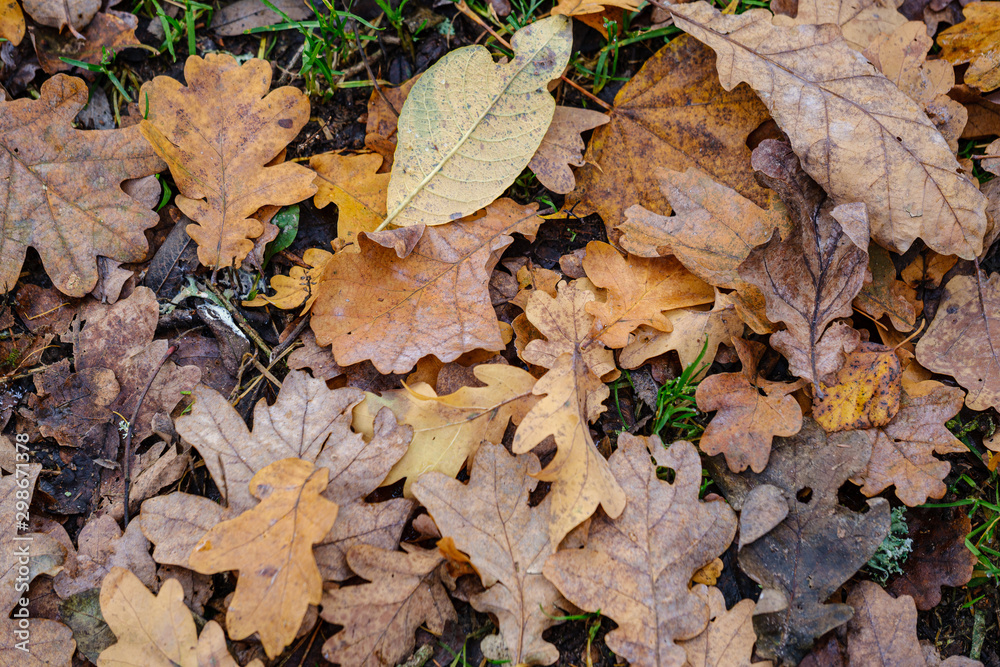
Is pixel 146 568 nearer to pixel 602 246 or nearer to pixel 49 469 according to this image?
pixel 49 469

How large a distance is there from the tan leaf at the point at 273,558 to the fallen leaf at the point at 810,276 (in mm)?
1476

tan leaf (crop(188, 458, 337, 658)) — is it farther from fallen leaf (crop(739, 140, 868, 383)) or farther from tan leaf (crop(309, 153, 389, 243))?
fallen leaf (crop(739, 140, 868, 383))

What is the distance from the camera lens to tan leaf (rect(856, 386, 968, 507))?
1.86 metres

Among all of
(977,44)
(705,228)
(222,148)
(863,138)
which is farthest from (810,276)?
(222,148)

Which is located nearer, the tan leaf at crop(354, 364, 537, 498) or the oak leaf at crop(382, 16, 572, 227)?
the tan leaf at crop(354, 364, 537, 498)

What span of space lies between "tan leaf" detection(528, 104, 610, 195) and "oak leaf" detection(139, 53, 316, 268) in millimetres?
818

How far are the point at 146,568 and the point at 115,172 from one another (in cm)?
135

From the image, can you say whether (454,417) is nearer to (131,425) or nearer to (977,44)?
(131,425)

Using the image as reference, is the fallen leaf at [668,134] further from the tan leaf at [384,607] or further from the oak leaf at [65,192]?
the oak leaf at [65,192]

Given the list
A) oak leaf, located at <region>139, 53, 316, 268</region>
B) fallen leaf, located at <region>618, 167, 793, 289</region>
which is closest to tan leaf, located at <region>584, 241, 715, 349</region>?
fallen leaf, located at <region>618, 167, 793, 289</region>

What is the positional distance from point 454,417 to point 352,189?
91 cm

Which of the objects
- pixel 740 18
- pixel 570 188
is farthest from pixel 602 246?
pixel 740 18

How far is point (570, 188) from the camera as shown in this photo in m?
2.18

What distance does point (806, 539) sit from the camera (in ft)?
5.99
